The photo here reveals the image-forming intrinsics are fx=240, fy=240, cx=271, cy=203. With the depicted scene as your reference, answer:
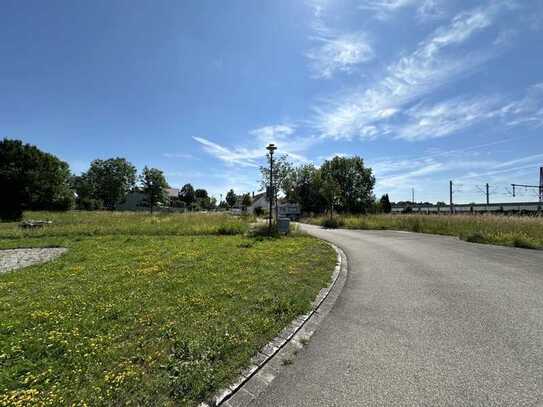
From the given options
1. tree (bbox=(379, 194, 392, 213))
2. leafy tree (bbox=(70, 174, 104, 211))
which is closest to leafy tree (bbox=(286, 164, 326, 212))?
tree (bbox=(379, 194, 392, 213))

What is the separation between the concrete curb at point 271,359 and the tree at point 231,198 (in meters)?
91.9

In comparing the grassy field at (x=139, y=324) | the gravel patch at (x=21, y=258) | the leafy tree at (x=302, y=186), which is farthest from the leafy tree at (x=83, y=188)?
the grassy field at (x=139, y=324)

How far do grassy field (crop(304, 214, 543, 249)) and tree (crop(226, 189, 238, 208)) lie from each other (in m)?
76.8

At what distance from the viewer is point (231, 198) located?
95688 mm

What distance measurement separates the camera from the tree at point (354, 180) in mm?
44128

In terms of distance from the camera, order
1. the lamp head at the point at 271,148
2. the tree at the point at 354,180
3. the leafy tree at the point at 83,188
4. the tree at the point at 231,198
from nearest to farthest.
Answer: the lamp head at the point at 271,148 → the tree at the point at 354,180 → the leafy tree at the point at 83,188 → the tree at the point at 231,198

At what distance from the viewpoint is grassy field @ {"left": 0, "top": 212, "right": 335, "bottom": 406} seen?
2.26 meters

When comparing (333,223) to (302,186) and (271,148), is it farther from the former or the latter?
(302,186)

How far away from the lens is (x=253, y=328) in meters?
3.37

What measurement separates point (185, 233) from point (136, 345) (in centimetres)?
1259

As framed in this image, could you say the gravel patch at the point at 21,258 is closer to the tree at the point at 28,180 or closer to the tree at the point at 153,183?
the tree at the point at 28,180

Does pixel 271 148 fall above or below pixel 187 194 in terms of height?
below

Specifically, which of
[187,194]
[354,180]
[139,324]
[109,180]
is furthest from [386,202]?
[109,180]

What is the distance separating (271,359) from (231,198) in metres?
94.3
